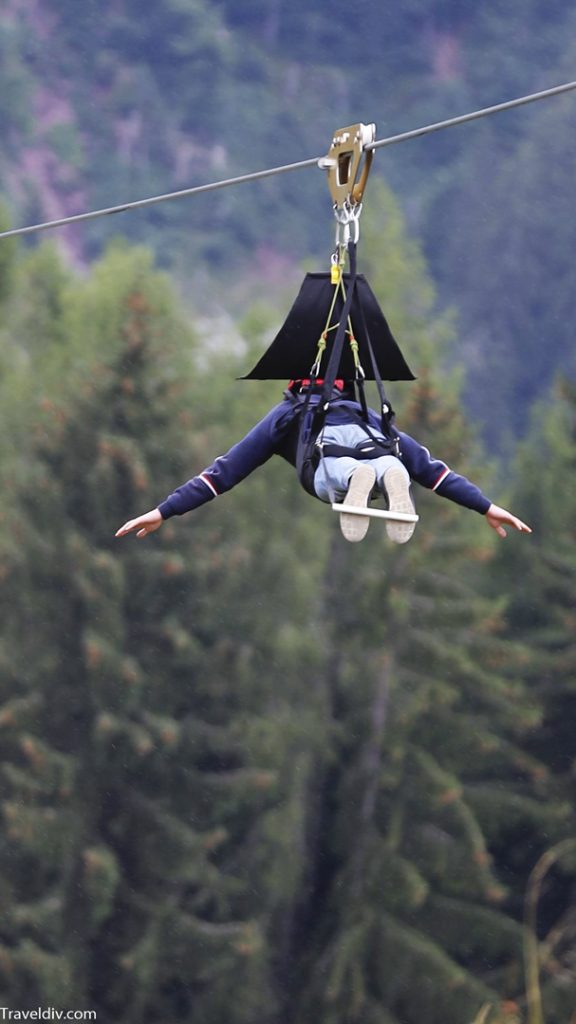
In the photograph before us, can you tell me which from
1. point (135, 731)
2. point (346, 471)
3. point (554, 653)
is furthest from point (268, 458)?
point (554, 653)

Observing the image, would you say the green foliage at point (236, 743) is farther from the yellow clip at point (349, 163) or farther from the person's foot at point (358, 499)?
the person's foot at point (358, 499)

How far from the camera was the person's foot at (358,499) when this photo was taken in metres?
6.20

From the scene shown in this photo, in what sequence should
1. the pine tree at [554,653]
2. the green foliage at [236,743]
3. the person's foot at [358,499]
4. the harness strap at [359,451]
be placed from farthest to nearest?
the pine tree at [554,653] < the green foliage at [236,743] < the harness strap at [359,451] < the person's foot at [358,499]

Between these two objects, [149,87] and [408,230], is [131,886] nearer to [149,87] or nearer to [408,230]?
[408,230]

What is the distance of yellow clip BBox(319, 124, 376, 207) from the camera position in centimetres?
705

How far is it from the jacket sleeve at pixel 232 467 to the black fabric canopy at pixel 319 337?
330 millimetres

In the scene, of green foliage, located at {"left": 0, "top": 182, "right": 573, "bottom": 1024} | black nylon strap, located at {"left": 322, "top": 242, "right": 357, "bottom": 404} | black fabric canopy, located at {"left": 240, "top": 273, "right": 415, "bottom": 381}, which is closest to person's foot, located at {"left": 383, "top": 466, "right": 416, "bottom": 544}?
black nylon strap, located at {"left": 322, "top": 242, "right": 357, "bottom": 404}

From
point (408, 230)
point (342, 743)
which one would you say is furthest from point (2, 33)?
point (342, 743)

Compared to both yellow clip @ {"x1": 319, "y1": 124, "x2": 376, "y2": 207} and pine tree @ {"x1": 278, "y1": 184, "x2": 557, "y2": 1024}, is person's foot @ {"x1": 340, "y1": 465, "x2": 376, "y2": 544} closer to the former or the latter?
yellow clip @ {"x1": 319, "y1": 124, "x2": 376, "y2": 207}

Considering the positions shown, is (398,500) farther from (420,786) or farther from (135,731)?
(420,786)

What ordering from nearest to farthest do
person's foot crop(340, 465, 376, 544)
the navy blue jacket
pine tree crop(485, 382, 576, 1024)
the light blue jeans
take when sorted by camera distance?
person's foot crop(340, 465, 376, 544) → the light blue jeans → the navy blue jacket → pine tree crop(485, 382, 576, 1024)

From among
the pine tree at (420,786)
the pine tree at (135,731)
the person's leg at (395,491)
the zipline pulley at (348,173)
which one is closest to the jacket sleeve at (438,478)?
the person's leg at (395,491)

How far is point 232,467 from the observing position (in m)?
6.94

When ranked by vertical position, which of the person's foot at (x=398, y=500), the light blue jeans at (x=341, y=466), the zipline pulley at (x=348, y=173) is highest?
the zipline pulley at (x=348, y=173)
